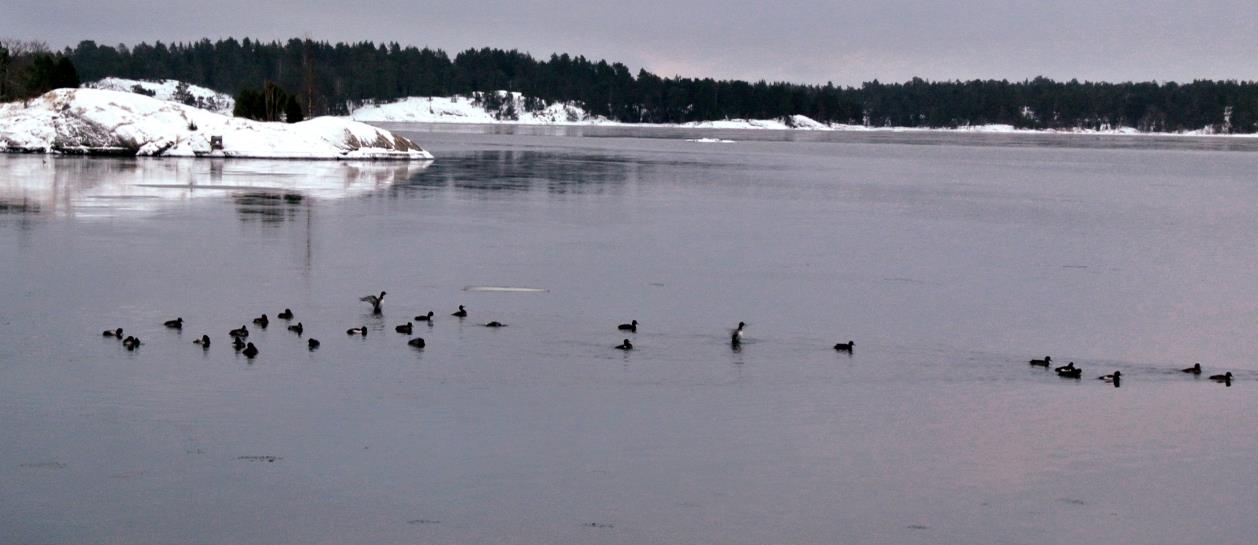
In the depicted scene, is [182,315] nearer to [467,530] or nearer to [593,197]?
[467,530]

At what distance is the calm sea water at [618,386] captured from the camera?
11.4m

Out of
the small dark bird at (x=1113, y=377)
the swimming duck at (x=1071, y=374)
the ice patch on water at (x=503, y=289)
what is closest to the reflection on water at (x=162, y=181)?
the ice patch on water at (x=503, y=289)

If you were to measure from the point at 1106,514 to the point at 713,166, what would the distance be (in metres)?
59.7

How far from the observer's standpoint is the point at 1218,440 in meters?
14.1

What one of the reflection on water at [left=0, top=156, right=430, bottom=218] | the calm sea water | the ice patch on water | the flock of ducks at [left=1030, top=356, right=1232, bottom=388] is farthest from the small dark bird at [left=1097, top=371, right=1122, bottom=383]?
the reflection on water at [left=0, top=156, right=430, bottom=218]

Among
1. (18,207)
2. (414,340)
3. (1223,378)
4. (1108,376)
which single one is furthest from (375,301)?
(18,207)

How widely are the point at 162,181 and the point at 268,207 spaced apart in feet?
40.9

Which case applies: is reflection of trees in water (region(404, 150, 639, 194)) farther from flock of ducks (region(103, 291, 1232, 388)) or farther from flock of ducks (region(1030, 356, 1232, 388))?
flock of ducks (region(1030, 356, 1232, 388))

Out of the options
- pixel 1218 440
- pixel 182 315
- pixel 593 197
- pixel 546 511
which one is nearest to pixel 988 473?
pixel 1218 440

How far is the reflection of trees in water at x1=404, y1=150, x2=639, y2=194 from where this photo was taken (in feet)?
160

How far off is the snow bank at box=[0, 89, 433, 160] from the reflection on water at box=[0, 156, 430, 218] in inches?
111

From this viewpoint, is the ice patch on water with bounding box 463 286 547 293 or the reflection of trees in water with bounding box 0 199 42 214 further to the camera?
the reflection of trees in water with bounding box 0 199 42 214

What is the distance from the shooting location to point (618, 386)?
16125 mm

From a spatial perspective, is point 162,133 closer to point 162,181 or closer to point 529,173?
point 162,181
